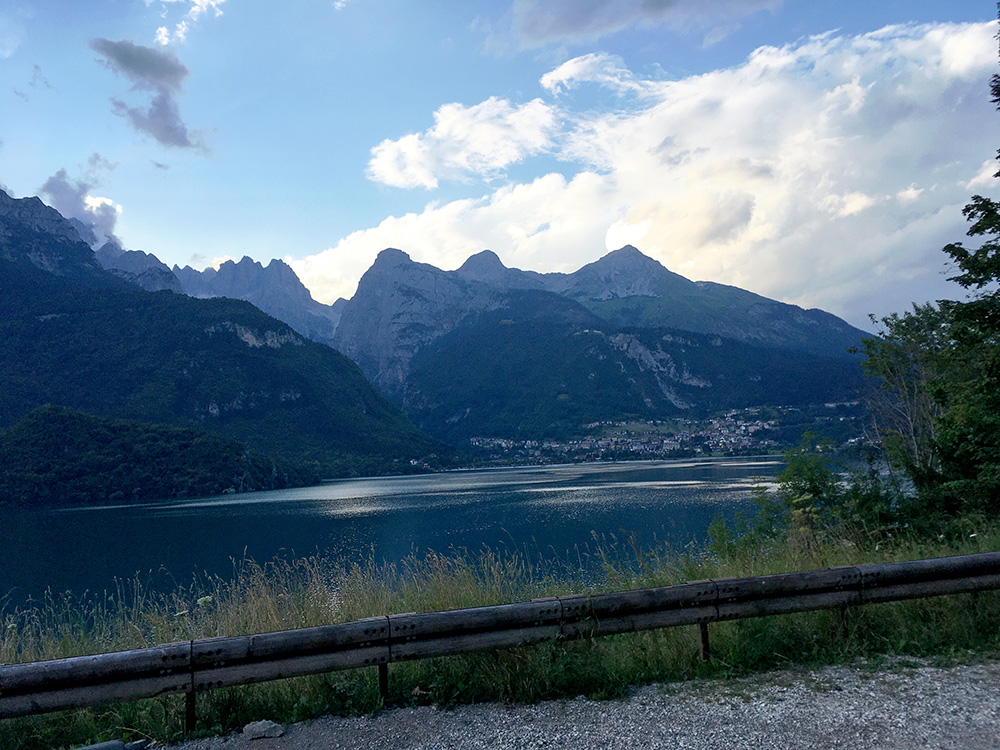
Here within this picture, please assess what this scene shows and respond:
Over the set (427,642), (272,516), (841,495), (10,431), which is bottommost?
(272,516)

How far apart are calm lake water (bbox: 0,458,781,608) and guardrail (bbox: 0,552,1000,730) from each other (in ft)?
71.3

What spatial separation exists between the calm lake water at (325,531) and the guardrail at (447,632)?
2173 centimetres

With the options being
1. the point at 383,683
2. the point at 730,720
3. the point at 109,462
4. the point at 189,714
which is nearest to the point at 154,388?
the point at 109,462

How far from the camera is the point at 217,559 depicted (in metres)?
45.0

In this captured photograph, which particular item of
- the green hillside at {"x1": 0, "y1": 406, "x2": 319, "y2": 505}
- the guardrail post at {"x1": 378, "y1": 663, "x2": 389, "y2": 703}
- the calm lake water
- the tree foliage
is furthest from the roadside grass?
the green hillside at {"x1": 0, "y1": 406, "x2": 319, "y2": 505}

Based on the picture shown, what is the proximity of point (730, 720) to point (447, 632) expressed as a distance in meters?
2.26

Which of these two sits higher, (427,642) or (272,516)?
(427,642)

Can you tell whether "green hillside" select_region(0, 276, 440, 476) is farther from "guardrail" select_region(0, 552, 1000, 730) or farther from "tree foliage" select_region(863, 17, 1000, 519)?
"guardrail" select_region(0, 552, 1000, 730)

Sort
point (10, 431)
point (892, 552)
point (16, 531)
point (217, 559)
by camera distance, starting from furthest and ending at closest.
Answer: point (10, 431)
point (16, 531)
point (217, 559)
point (892, 552)

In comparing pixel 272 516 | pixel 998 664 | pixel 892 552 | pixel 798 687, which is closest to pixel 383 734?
pixel 798 687

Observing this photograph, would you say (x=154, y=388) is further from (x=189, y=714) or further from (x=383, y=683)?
(x=383, y=683)

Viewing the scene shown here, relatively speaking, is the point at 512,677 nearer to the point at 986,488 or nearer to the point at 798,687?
the point at 798,687

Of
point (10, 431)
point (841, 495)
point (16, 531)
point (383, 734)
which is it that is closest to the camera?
point (383, 734)

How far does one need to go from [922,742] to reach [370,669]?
4.26 m
